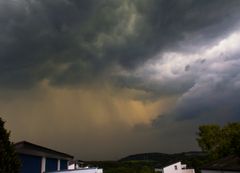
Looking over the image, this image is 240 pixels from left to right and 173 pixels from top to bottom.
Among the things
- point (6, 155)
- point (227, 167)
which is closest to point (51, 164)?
point (6, 155)

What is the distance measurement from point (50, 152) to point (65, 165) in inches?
556

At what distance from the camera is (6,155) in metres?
16.3

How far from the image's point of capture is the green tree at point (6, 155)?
1599 cm

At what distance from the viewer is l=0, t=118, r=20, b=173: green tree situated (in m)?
16.0

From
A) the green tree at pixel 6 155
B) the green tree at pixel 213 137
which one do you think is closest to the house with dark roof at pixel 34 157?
the green tree at pixel 6 155

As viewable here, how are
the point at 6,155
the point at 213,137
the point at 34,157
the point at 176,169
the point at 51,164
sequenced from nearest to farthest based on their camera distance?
the point at 6,155
the point at 34,157
the point at 51,164
the point at 213,137
the point at 176,169

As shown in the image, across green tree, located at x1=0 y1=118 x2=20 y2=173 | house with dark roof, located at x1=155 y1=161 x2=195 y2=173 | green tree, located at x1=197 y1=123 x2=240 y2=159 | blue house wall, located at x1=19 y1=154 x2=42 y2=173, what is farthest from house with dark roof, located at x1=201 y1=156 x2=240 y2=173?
house with dark roof, located at x1=155 y1=161 x2=195 y2=173

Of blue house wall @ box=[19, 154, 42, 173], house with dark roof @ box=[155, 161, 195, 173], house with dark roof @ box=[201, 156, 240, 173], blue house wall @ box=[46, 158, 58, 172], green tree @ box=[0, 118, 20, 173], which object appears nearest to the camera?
green tree @ box=[0, 118, 20, 173]

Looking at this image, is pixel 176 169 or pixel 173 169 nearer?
pixel 173 169

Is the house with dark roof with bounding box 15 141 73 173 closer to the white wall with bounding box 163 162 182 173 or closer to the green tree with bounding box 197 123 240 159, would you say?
the green tree with bounding box 197 123 240 159

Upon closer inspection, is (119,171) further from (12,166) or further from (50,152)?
(12,166)

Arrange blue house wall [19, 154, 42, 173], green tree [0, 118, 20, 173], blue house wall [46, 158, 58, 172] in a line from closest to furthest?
green tree [0, 118, 20, 173] < blue house wall [19, 154, 42, 173] < blue house wall [46, 158, 58, 172]

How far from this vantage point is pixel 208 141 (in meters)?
67.1

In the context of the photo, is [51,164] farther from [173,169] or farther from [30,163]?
[173,169]
